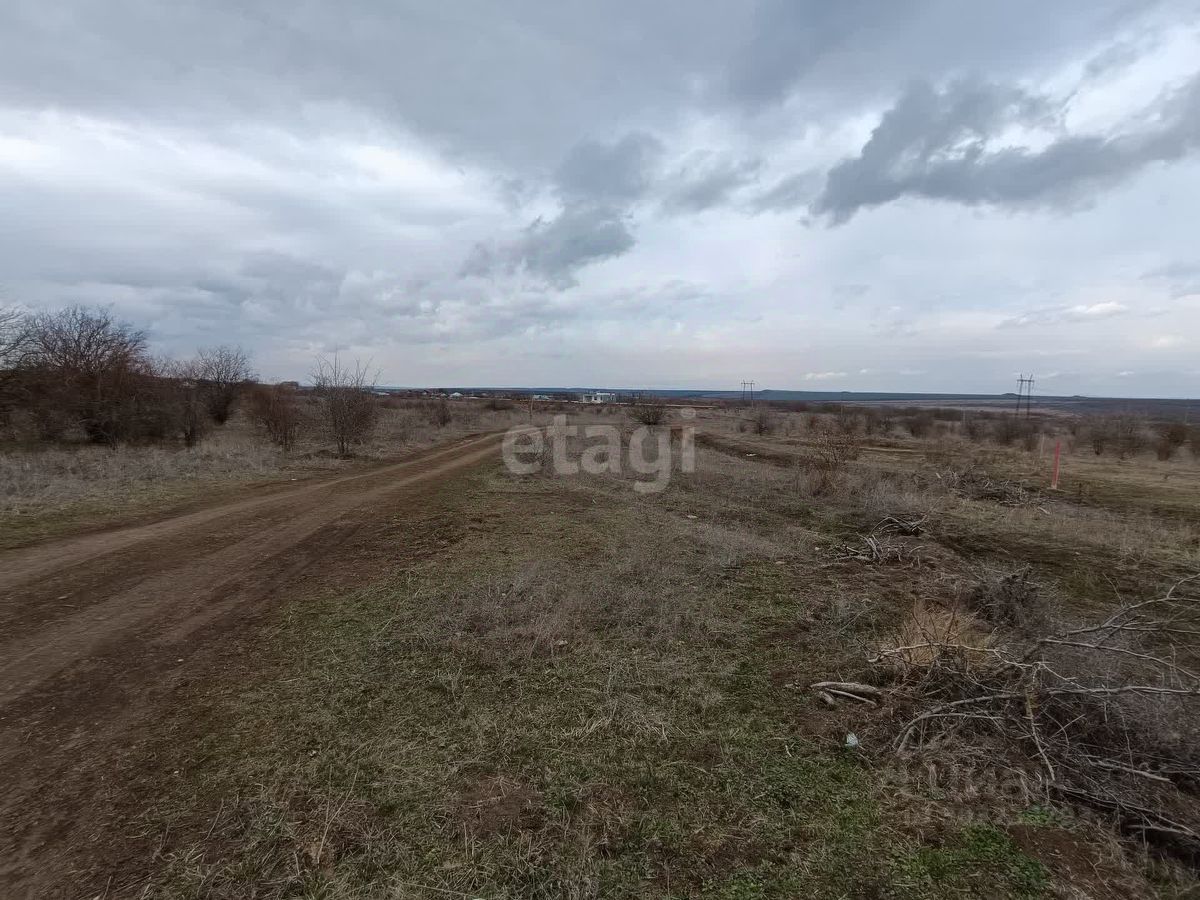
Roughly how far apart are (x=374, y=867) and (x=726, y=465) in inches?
634

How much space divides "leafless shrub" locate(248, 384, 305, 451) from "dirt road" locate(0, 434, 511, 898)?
35.8ft

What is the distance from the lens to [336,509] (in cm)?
977

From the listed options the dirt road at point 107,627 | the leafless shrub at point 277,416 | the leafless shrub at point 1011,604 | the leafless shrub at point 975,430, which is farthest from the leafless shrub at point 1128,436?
the leafless shrub at point 277,416

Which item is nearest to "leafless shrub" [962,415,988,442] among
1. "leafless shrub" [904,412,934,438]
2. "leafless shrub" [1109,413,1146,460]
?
"leafless shrub" [904,412,934,438]

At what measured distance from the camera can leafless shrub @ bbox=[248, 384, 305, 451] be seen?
63.0 feet

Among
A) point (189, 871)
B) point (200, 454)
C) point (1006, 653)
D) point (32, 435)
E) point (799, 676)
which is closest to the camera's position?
point (189, 871)

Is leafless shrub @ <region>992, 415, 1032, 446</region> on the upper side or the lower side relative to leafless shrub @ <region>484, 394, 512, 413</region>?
lower

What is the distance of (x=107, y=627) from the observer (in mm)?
4656

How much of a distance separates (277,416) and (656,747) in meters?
20.4

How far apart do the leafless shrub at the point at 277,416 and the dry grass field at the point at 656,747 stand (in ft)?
49.5

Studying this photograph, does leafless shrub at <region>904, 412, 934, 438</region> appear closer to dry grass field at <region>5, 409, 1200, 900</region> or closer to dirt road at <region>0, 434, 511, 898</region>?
dry grass field at <region>5, 409, 1200, 900</region>

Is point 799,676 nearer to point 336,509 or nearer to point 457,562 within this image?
point 457,562

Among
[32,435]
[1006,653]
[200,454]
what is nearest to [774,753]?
[1006,653]

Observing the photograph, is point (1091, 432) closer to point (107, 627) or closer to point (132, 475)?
point (107, 627)
